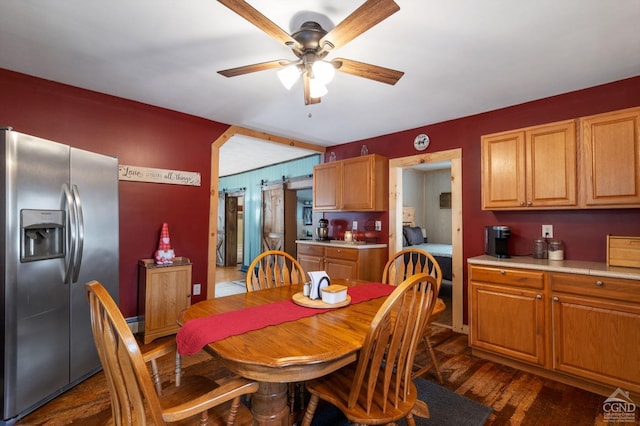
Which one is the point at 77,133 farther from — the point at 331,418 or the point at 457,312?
the point at 457,312

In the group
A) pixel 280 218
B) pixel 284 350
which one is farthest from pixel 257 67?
pixel 280 218

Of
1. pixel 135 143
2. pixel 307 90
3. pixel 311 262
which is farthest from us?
pixel 311 262

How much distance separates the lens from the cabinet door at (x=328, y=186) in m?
4.38

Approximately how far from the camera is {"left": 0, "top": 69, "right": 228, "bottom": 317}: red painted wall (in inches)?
103

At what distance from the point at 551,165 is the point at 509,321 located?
1364 mm

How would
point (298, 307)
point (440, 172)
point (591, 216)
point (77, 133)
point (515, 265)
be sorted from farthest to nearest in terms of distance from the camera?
point (440, 172), point (77, 133), point (591, 216), point (515, 265), point (298, 307)

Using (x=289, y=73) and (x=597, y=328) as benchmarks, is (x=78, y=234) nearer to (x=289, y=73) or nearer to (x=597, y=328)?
(x=289, y=73)

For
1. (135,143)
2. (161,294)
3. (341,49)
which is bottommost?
(161,294)

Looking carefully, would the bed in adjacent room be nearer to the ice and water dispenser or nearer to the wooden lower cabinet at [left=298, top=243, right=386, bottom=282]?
the wooden lower cabinet at [left=298, top=243, right=386, bottom=282]

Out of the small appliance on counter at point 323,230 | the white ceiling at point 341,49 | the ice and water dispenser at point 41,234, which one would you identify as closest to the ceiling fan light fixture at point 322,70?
the white ceiling at point 341,49

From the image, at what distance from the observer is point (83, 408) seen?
6.46 ft

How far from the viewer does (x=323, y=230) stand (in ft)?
15.3

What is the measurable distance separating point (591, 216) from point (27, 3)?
432cm

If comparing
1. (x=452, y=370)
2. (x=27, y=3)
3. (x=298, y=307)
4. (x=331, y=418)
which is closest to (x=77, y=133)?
(x=27, y=3)
